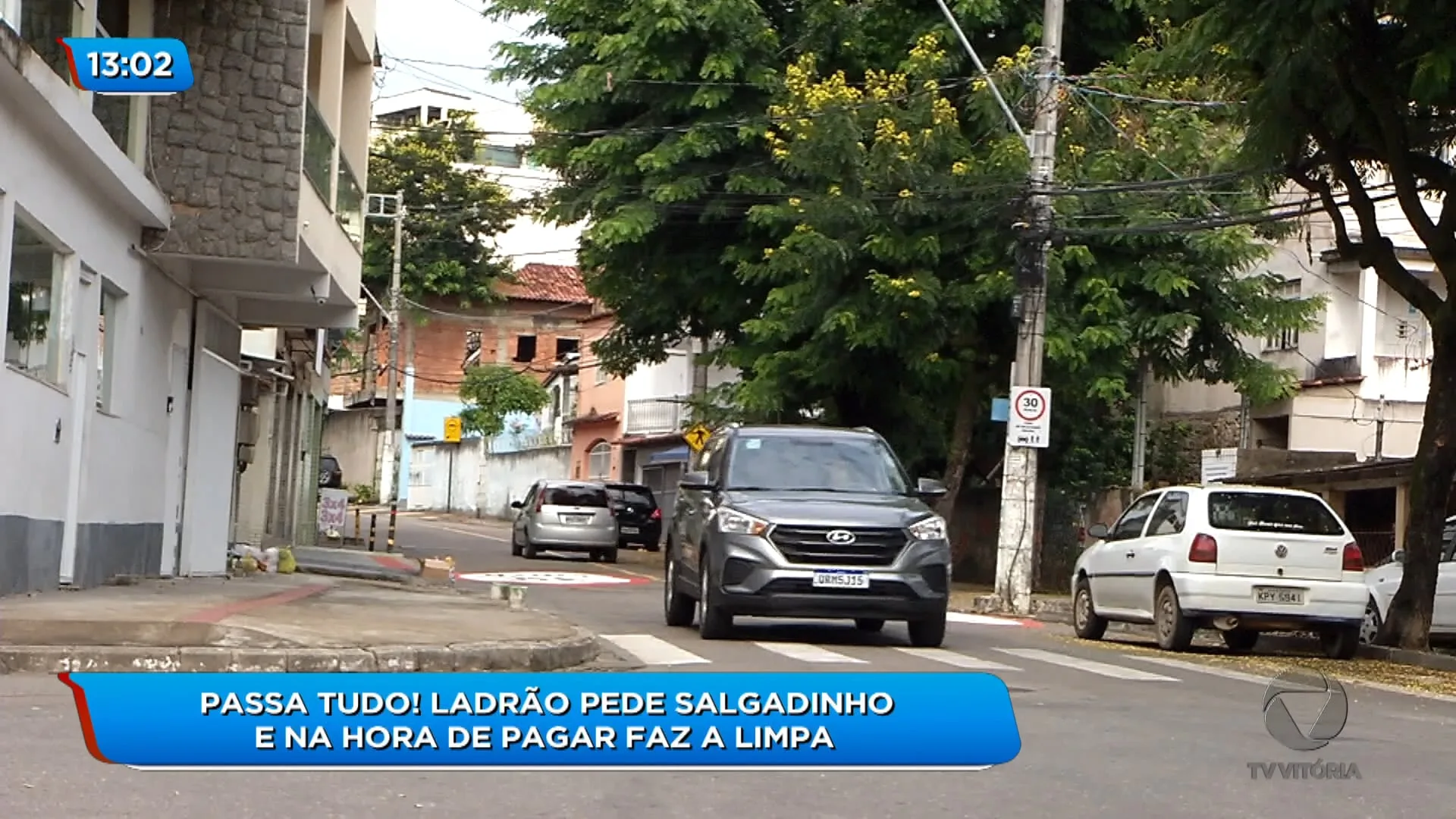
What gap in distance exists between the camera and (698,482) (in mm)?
→ 17328

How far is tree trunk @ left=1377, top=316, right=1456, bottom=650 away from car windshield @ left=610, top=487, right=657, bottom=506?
85.9 ft

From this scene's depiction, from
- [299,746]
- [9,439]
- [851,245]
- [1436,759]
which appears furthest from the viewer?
[851,245]

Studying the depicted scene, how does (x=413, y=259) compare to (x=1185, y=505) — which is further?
(x=413, y=259)

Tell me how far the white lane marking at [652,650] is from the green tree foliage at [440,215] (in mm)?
51646

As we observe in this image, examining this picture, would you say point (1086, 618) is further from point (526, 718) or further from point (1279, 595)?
point (526, 718)

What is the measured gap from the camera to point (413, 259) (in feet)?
235

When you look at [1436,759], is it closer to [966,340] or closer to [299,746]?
[299,746]

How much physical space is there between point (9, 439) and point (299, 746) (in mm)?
8622

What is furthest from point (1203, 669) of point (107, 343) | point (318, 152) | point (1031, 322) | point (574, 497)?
point (574, 497)

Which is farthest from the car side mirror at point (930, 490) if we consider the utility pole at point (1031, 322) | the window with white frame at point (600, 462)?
the window with white frame at point (600, 462)

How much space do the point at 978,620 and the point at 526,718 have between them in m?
16.4

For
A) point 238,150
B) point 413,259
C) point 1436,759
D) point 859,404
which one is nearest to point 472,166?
point 413,259

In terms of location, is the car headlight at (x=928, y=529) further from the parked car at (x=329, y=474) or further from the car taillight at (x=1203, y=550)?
the parked car at (x=329, y=474)

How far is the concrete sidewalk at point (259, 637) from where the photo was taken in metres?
11.6
